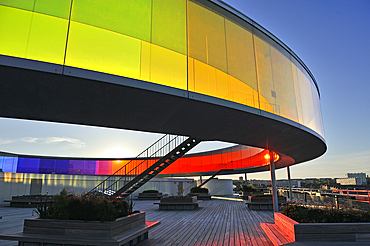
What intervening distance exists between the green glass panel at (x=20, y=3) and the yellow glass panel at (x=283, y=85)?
758cm

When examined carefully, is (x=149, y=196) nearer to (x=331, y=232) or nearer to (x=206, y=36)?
(x=206, y=36)

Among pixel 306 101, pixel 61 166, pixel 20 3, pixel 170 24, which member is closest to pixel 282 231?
pixel 306 101

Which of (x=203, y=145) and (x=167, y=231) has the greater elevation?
(x=203, y=145)

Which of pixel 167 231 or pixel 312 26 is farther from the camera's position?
pixel 312 26

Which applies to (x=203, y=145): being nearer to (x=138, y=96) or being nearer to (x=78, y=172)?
(x=78, y=172)

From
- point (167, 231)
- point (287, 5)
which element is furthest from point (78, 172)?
point (287, 5)

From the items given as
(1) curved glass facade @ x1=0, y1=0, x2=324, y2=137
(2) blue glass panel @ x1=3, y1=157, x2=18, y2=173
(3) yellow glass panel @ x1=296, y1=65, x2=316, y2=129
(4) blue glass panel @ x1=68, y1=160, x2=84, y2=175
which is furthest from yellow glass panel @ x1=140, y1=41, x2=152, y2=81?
(4) blue glass panel @ x1=68, y1=160, x2=84, y2=175

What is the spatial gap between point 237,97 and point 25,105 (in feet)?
19.2

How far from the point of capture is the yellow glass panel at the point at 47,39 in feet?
16.5

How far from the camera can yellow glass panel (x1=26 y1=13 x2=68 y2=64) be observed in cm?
502

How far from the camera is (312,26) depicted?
16203 millimetres

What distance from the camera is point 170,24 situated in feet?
21.6

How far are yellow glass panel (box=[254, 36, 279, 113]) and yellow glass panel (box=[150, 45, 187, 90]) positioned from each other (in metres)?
3.12

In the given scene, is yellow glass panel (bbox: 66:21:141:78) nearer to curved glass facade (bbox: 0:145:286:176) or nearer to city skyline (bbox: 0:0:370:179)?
city skyline (bbox: 0:0:370:179)
